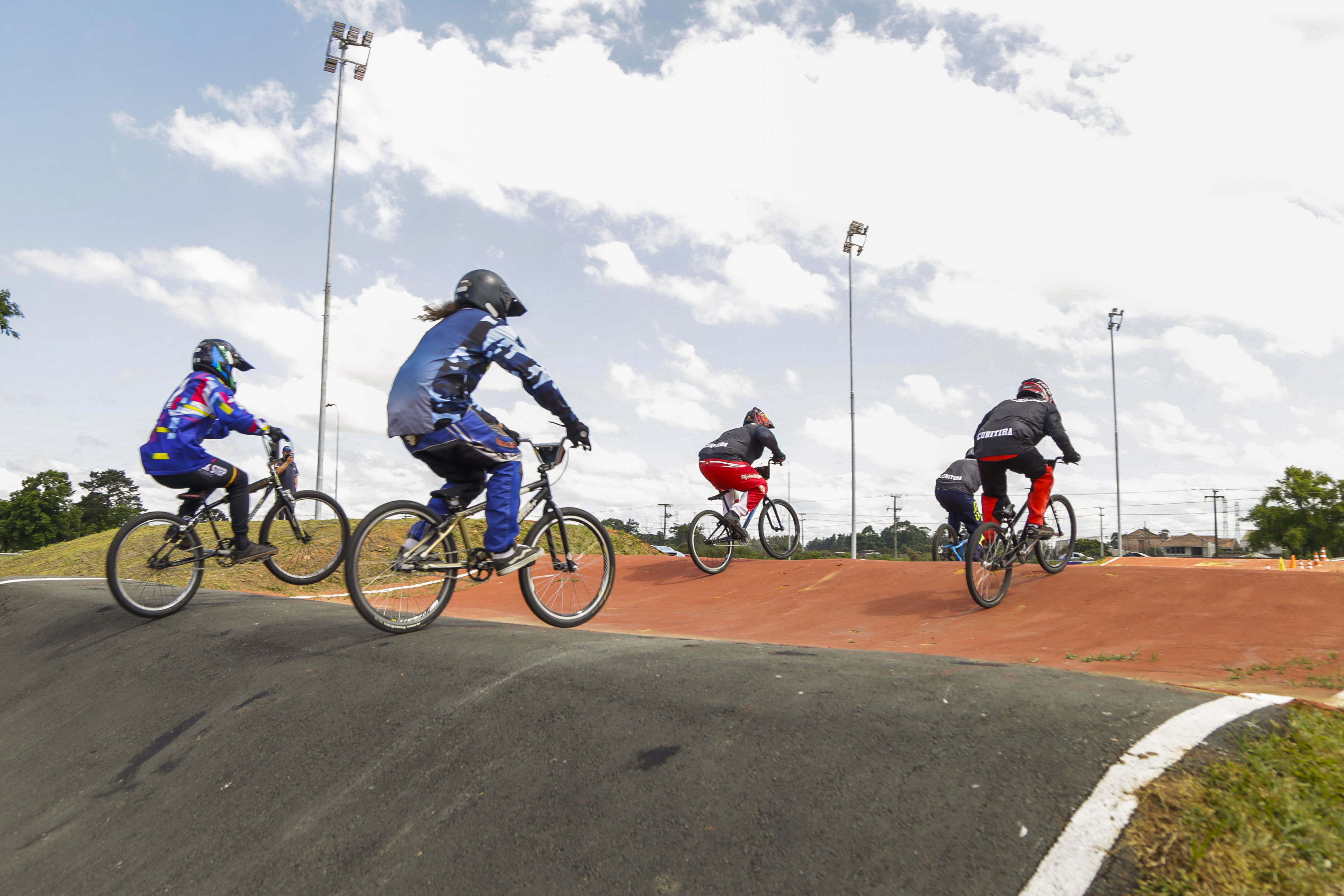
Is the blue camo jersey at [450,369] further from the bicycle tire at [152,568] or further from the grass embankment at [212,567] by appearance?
the grass embankment at [212,567]

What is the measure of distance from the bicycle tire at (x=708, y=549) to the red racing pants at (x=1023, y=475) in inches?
137

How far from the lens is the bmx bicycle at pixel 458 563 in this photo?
14.7ft

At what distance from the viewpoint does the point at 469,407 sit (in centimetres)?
471

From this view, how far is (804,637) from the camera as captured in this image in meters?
6.56

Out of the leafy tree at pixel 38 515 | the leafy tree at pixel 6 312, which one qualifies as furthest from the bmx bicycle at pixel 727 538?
the leafy tree at pixel 38 515

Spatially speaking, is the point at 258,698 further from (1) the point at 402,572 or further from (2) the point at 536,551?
(2) the point at 536,551

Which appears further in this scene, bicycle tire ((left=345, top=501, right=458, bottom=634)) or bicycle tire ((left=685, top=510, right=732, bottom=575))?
bicycle tire ((left=685, top=510, right=732, bottom=575))

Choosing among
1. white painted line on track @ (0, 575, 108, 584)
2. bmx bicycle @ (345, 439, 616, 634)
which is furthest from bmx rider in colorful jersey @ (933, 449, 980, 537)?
white painted line on track @ (0, 575, 108, 584)

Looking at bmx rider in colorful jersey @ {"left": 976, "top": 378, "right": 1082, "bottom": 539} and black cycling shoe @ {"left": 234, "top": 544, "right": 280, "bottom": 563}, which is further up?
bmx rider in colorful jersey @ {"left": 976, "top": 378, "right": 1082, "bottom": 539}

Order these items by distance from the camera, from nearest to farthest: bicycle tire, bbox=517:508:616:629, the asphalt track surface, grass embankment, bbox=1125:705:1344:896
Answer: grass embankment, bbox=1125:705:1344:896
the asphalt track surface
bicycle tire, bbox=517:508:616:629

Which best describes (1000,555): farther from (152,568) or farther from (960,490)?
(152,568)

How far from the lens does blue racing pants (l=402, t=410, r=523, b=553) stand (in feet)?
15.4

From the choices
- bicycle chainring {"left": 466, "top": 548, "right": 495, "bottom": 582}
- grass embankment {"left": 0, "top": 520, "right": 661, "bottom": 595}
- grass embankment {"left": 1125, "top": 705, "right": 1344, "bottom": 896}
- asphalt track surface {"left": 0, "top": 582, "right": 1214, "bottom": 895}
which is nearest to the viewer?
grass embankment {"left": 1125, "top": 705, "right": 1344, "bottom": 896}

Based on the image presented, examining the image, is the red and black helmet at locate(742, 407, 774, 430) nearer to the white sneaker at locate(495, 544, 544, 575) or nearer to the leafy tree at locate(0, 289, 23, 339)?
the white sneaker at locate(495, 544, 544, 575)
